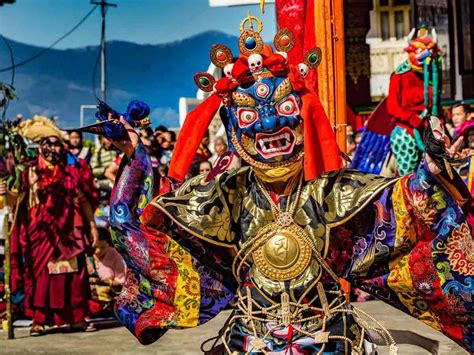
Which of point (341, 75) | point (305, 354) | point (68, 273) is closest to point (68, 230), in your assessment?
point (68, 273)

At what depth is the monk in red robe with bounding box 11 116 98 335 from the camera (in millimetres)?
7363

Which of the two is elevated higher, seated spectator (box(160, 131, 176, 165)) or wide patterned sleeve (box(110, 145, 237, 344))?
seated spectator (box(160, 131, 176, 165))

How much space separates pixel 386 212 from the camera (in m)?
3.87

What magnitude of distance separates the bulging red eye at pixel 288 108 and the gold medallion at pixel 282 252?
445 millimetres

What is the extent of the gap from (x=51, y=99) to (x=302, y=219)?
2855 centimetres

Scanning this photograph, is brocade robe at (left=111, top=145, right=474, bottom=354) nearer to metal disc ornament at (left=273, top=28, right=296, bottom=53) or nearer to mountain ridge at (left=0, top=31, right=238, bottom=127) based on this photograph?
metal disc ornament at (left=273, top=28, right=296, bottom=53)

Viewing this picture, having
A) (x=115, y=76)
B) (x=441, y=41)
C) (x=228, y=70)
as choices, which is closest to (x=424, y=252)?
(x=228, y=70)

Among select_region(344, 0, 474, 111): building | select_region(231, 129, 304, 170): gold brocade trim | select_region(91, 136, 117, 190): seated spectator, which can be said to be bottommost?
select_region(231, 129, 304, 170): gold brocade trim

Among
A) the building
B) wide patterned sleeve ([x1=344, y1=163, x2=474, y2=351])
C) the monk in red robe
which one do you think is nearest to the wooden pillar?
wide patterned sleeve ([x1=344, y1=163, x2=474, y2=351])

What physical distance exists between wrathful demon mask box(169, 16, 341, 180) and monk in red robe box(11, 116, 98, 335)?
3.47m

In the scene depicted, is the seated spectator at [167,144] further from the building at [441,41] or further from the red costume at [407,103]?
the building at [441,41]

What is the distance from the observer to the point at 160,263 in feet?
13.9

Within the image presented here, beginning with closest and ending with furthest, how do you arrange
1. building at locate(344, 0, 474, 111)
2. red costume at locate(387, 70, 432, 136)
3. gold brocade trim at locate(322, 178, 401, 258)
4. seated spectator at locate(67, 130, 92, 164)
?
gold brocade trim at locate(322, 178, 401, 258), red costume at locate(387, 70, 432, 136), seated spectator at locate(67, 130, 92, 164), building at locate(344, 0, 474, 111)

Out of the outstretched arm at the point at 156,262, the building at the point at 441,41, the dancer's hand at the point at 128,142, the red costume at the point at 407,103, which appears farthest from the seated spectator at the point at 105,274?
the building at the point at 441,41
